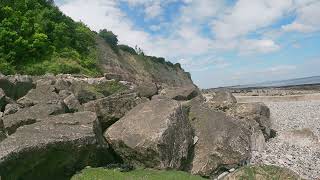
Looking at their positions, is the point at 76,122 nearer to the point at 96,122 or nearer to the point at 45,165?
the point at 96,122

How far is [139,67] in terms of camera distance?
86625mm

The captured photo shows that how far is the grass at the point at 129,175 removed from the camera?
12883 mm

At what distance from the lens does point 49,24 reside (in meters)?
47.5

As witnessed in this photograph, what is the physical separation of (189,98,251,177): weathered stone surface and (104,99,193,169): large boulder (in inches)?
27.0

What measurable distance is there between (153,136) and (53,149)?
305 cm

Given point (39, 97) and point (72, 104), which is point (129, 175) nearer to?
point (72, 104)

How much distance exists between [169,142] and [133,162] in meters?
1.23

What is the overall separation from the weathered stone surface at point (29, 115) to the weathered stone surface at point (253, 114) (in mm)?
12009

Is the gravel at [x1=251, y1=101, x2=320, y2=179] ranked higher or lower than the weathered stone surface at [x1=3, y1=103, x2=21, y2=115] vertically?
lower

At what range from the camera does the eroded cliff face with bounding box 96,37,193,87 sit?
65613 millimetres

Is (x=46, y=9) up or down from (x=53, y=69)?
up

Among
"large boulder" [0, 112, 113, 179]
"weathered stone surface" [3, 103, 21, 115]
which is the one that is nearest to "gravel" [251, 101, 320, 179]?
"large boulder" [0, 112, 113, 179]

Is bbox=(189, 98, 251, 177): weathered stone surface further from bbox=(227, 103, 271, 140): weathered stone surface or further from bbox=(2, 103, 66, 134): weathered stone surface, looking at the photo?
bbox=(227, 103, 271, 140): weathered stone surface

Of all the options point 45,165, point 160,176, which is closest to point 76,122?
point 45,165
